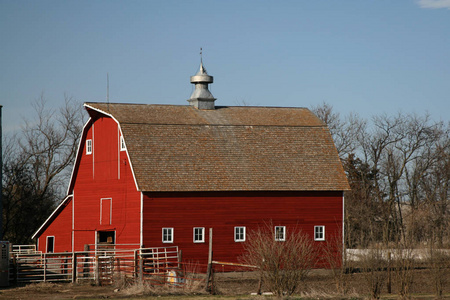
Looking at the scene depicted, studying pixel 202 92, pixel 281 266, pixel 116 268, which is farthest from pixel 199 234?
pixel 281 266

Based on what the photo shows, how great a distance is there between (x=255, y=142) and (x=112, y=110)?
7.05m

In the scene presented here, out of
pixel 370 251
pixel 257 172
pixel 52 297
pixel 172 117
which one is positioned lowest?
pixel 52 297

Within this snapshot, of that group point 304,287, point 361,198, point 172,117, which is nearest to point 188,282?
point 304,287

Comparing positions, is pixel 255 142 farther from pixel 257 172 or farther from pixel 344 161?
pixel 344 161

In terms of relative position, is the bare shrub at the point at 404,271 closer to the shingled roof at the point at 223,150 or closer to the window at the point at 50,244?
the shingled roof at the point at 223,150

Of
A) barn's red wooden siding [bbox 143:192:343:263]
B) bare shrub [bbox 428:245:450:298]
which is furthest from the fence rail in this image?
bare shrub [bbox 428:245:450:298]

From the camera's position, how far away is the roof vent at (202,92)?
39.3m

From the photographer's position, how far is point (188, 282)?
2491cm

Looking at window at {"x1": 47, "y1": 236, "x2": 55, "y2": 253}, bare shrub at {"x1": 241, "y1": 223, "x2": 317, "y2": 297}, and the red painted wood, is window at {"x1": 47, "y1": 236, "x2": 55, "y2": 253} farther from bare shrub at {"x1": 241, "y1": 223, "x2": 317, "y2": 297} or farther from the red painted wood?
bare shrub at {"x1": 241, "y1": 223, "x2": 317, "y2": 297}

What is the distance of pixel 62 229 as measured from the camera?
39.5 meters

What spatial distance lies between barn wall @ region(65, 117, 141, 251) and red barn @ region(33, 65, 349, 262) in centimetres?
5

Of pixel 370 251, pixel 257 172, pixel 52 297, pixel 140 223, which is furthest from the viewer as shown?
pixel 257 172

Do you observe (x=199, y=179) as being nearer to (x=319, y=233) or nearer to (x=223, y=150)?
(x=223, y=150)

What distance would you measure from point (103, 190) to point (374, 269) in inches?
727
